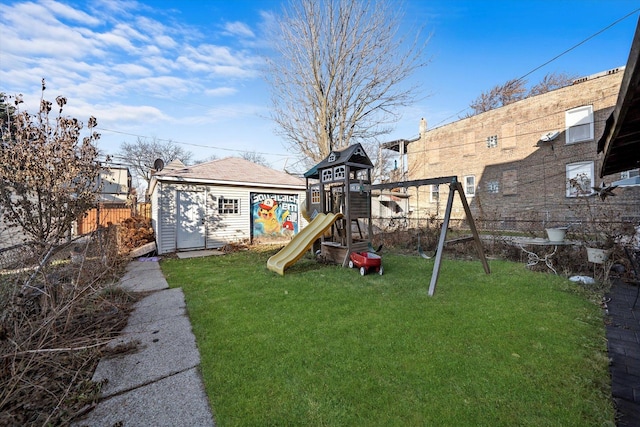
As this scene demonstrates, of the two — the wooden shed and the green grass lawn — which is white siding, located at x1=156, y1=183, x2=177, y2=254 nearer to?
the wooden shed

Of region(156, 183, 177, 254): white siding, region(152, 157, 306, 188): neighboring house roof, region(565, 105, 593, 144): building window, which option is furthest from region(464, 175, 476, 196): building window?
region(156, 183, 177, 254): white siding

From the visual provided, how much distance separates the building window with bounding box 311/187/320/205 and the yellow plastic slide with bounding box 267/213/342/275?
0.78 metres

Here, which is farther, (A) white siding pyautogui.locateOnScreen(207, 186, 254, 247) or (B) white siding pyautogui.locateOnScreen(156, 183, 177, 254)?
(A) white siding pyautogui.locateOnScreen(207, 186, 254, 247)

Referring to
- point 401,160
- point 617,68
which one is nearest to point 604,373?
point 617,68

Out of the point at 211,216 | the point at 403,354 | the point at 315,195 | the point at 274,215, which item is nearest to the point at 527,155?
the point at 315,195

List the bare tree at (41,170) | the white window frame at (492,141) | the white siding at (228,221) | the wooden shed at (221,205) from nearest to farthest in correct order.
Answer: the bare tree at (41,170), the wooden shed at (221,205), the white siding at (228,221), the white window frame at (492,141)

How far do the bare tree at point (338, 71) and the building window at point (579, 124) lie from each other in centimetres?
751

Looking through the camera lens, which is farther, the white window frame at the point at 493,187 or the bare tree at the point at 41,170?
the white window frame at the point at 493,187

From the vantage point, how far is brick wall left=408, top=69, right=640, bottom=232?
Result: 40.3ft

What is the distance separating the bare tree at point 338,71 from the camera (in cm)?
1286

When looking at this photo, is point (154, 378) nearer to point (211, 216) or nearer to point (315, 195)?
point (315, 195)

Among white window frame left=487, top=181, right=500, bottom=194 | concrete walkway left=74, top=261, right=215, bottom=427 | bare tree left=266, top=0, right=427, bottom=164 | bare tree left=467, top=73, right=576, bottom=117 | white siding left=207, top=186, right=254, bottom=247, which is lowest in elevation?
concrete walkway left=74, top=261, right=215, bottom=427

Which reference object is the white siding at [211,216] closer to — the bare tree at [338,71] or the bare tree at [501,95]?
the bare tree at [338,71]

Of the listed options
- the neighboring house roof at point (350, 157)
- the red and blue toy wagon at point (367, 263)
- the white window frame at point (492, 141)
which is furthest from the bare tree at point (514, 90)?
the red and blue toy wagon at point (367, 263)
